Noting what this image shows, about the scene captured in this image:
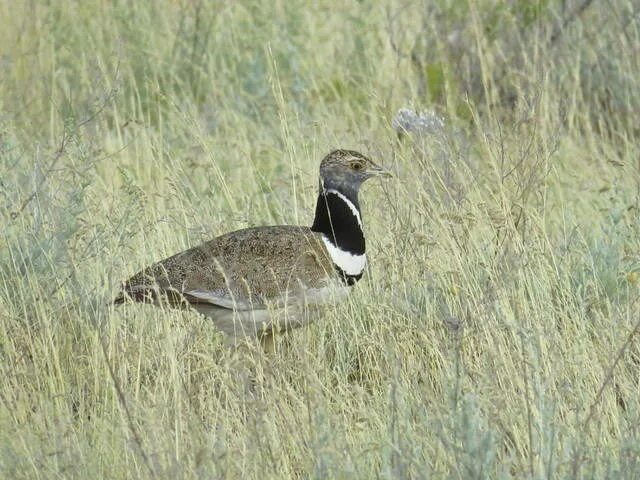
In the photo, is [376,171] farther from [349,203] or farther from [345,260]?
[345,260]

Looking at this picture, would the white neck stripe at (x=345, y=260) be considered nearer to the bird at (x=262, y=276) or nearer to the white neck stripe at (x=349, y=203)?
the bird at (x=262, y=276)

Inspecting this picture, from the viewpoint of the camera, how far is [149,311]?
17.4 ft

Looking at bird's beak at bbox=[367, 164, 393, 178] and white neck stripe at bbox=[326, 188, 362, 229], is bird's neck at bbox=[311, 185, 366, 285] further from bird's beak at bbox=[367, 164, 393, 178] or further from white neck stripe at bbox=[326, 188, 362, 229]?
bird's beak at bbox=[367, 164, 393, 178]

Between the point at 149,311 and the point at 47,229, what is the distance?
598 millimetres

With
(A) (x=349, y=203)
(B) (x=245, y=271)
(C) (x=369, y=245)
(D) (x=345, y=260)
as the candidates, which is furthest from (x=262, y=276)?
(C) (x=369, y=245)

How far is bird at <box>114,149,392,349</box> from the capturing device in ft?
16.4

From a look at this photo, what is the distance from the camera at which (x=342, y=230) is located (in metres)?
5.27

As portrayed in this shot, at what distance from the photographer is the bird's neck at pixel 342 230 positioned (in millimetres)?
5199

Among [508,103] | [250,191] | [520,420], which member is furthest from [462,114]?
[520,420]

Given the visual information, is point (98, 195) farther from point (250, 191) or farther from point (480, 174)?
point (480, 174)

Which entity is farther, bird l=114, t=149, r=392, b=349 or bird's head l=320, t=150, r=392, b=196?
bird's head l=320, t=150, r=392, b=196

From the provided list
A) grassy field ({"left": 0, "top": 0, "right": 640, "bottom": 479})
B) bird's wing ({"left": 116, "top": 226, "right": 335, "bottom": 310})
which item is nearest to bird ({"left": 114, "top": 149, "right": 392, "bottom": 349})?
bird's wing ({"left": 116, "top": 226, "right": 335, "bottom": 310})

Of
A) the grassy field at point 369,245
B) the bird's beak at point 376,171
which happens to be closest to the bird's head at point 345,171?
the bird's beak at point 376,171

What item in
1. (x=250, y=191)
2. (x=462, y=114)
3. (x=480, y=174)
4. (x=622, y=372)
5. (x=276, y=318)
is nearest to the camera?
(x=622, y=372)
